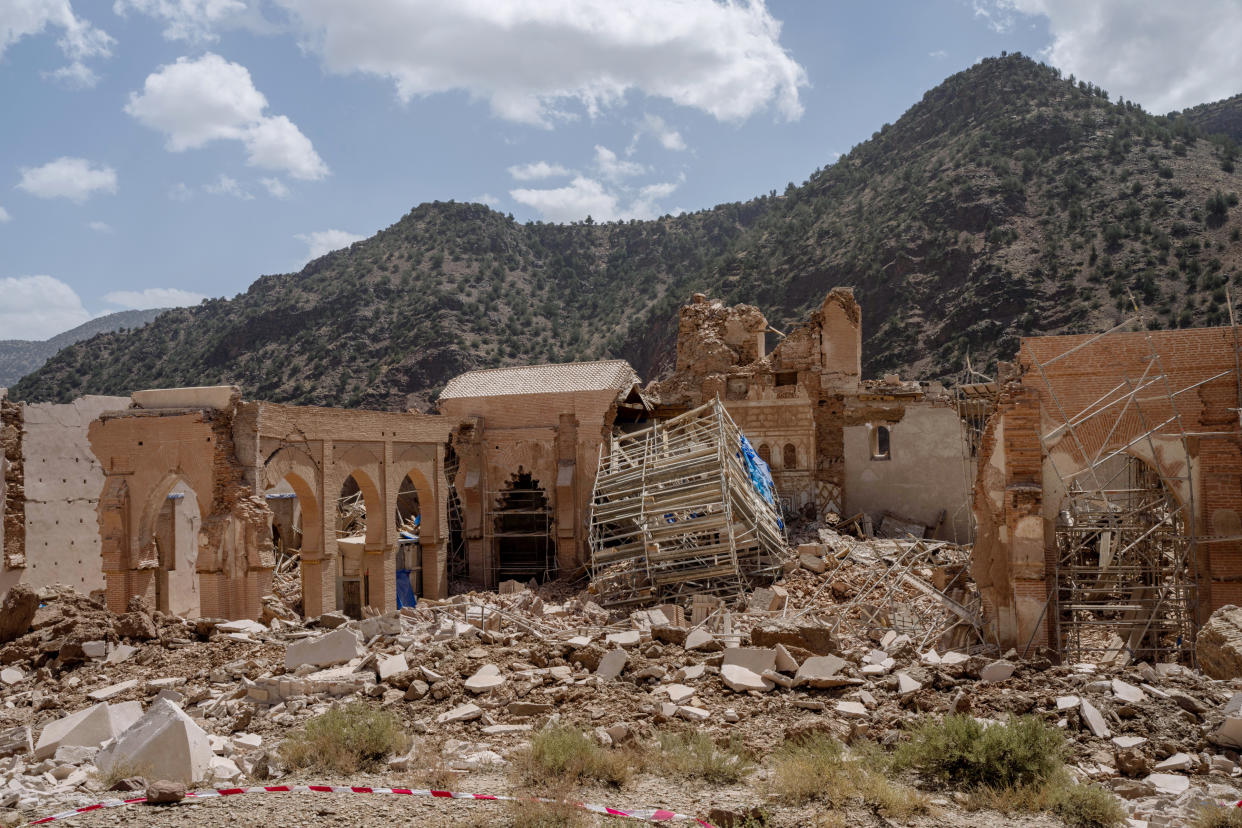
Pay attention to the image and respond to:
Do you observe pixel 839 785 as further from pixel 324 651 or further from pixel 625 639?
pixel 324 651

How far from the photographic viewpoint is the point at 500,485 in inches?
1051

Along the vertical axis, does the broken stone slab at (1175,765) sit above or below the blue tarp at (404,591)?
above

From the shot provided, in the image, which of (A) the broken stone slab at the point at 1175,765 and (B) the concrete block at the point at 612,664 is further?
(B) the concrete block at the point at 612,664

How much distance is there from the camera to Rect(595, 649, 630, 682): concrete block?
11.3 metres

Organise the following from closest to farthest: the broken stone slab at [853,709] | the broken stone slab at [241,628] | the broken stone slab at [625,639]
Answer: the broken stone slab at [853,709] < the broken stone slab at [625,639] < the broken stone slab at [241,628]

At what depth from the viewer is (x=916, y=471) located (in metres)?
25.9

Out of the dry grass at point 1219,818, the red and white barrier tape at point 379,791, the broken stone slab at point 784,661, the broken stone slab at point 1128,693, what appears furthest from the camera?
the broken stone slab at point 784,661

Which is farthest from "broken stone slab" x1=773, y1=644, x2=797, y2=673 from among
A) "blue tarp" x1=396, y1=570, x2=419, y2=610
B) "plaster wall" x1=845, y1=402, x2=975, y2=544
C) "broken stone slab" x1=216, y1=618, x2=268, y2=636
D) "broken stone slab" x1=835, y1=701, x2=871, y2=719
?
"plaster wall" x1=845, y1=402, x2=975, y2=544

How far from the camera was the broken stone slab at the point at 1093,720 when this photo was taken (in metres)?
8.89

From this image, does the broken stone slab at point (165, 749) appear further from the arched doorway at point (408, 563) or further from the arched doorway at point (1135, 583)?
the arched doorway at point (408, 563)

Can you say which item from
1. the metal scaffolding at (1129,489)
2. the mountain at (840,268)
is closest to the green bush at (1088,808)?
the metal scaffolding at (1129,489)

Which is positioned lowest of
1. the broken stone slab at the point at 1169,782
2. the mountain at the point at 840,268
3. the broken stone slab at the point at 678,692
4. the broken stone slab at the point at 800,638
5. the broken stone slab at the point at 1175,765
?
the broken stone slab at the point at 1169,782

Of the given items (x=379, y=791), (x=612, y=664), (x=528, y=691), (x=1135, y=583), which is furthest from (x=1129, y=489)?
(x=379, y=791)

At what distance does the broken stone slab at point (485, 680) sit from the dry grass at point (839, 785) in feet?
12.9
